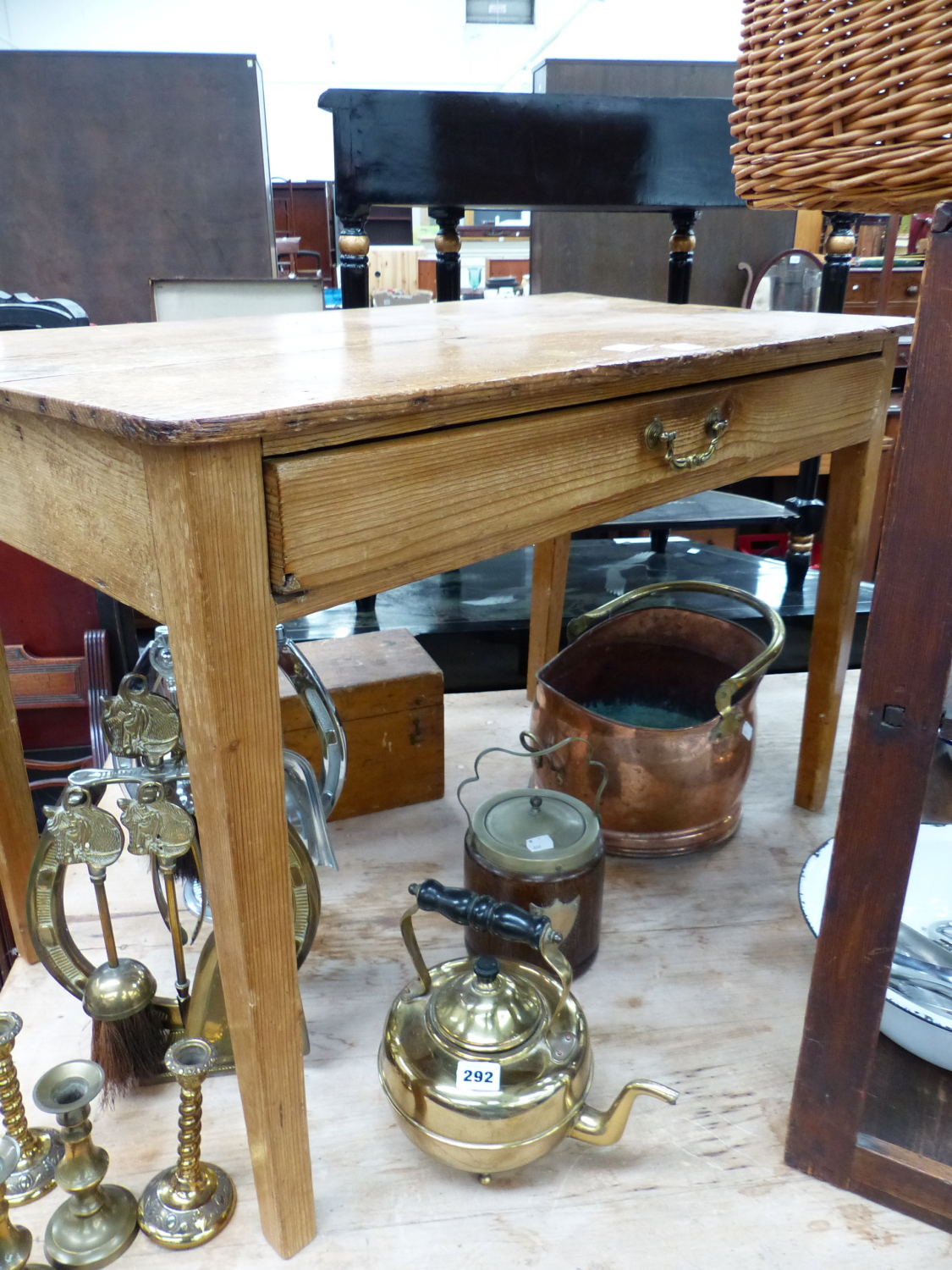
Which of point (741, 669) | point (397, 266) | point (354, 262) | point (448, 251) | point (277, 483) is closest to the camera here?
point (277, 483)

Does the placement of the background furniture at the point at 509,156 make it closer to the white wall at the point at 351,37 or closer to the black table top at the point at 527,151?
the black table top at the point at 527,151

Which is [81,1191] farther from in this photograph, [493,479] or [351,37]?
[351,37]

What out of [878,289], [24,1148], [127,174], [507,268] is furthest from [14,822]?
[507,268]

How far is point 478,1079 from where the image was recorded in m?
0.72

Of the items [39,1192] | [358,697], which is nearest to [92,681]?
[358,697]

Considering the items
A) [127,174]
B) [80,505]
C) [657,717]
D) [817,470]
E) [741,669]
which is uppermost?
[127,174]

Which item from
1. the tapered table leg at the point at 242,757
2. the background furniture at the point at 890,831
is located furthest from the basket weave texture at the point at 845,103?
the tapered table leg at the point at 242,757

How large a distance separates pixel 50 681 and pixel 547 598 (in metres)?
0.86

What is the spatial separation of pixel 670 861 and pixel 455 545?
711 mm

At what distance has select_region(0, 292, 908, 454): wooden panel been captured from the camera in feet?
1.73

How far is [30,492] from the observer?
649 millimetres

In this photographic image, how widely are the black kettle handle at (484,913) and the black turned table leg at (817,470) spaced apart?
1.06 metres

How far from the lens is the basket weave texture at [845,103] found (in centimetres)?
54

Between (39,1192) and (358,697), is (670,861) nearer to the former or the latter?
(358,697)
